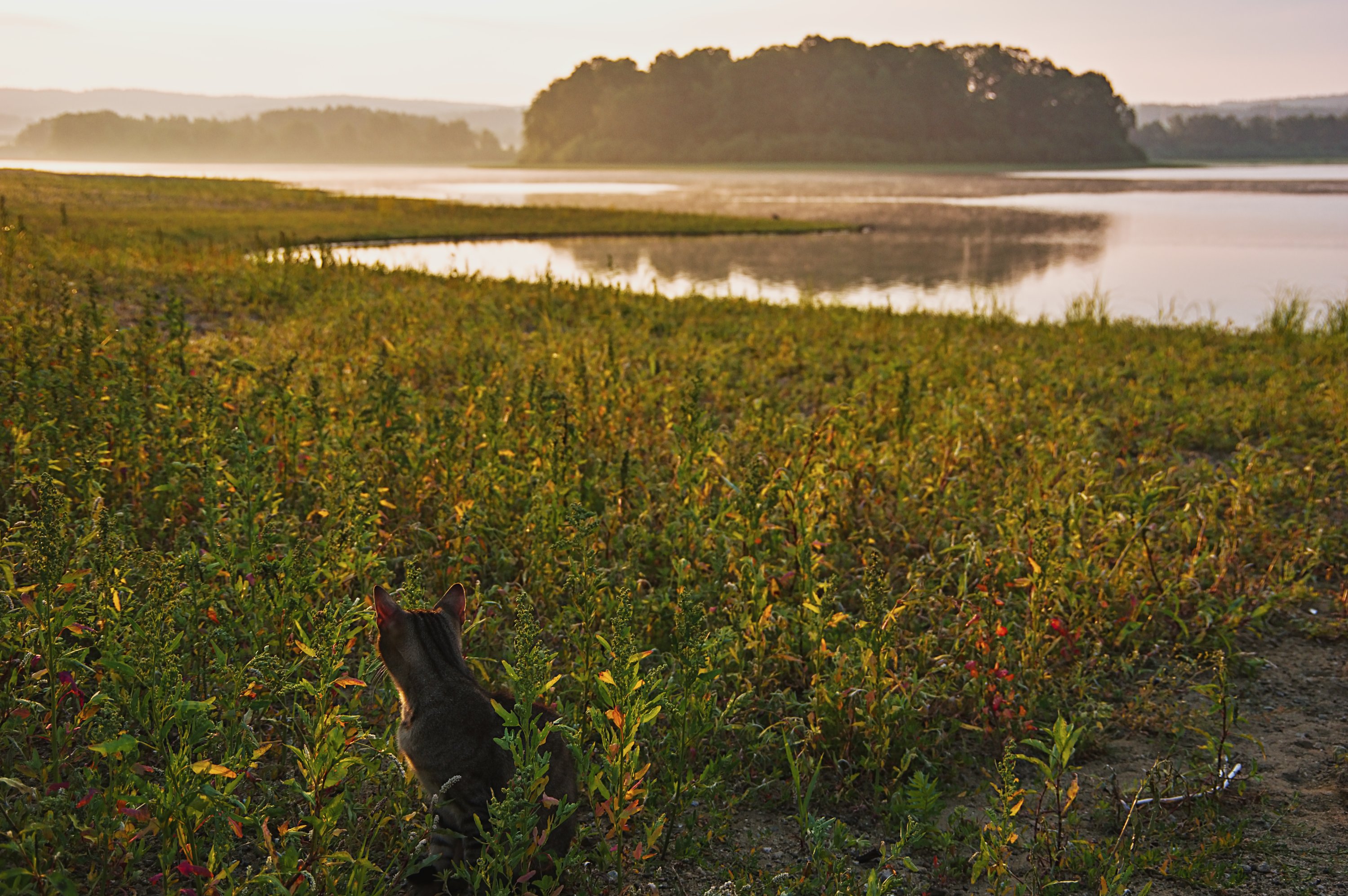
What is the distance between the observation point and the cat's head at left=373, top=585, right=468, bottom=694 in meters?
3.00

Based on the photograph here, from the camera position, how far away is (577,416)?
6.78 meters

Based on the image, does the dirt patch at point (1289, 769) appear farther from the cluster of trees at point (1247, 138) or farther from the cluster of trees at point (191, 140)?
the cluster of trees at point (191, 140)

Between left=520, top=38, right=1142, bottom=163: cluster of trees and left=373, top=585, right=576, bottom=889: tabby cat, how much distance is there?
145 metres

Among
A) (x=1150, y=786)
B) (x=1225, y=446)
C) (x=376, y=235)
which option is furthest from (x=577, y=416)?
(x=376, y=235)

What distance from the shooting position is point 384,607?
289 cm

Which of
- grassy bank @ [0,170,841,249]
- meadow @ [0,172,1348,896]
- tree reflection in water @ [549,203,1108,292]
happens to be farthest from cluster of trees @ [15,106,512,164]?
meadow @ [0,172,1348,896]

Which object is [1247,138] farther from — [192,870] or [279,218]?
[192,870]

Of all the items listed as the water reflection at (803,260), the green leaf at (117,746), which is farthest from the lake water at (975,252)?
the green leaf at (117,746)

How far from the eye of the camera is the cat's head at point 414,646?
2996mm

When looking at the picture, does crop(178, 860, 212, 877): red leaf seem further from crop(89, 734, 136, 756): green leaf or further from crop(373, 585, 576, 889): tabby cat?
crop(373, 585, 576, 889): tabby cat

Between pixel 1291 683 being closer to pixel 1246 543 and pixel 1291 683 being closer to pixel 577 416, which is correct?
pixel 1246 543

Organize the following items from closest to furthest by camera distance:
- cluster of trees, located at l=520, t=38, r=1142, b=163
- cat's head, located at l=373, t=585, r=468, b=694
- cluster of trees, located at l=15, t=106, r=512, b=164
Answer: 1. cat's head, located at l=373, t=585, r=468, b=694
2. cluster of trees, located at l=520, t=38, r=1142, b=163
3. cluster of trees, located at l=15, t=106, r=512, b=164

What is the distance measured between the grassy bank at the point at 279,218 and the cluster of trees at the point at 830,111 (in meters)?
101

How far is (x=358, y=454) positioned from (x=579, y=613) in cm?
254
